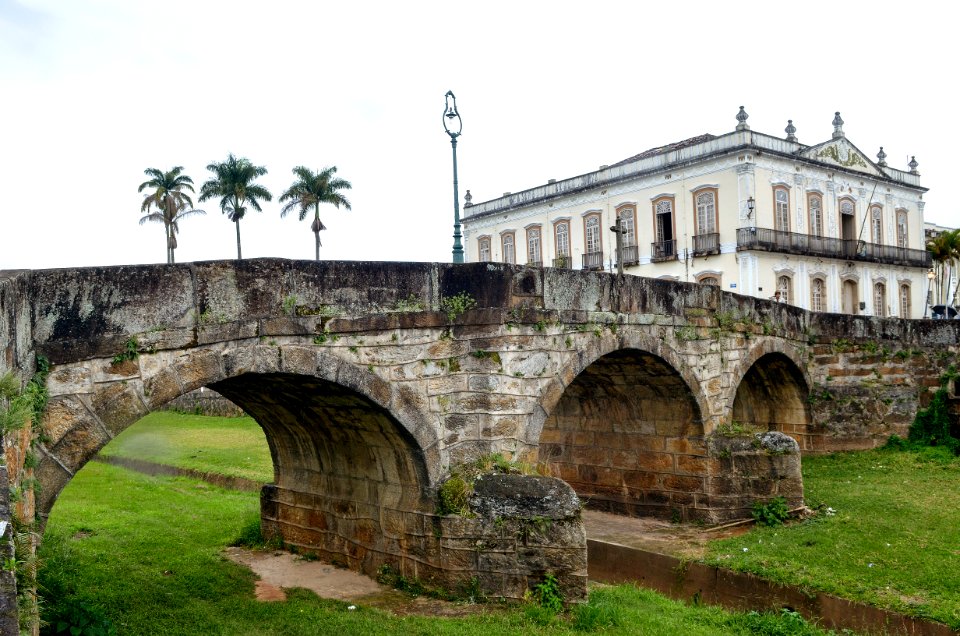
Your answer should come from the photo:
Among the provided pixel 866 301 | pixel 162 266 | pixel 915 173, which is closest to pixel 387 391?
pixel 162 266

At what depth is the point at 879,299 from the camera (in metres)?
34.8

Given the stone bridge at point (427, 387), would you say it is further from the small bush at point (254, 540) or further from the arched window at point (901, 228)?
the arched window at point (901, 228)

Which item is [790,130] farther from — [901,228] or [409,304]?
[409,304]

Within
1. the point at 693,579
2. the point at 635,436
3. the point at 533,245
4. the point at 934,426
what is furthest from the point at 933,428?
the point at 533,245

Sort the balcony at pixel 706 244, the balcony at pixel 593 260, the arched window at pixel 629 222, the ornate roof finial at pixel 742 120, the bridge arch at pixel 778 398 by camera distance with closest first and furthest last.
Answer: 1. the bridge arch at pixel 778 398
2. the ornate roof finial at pixel 742 120
3. the balcony at pixel 706 244
4. the arched window at pixel 629 222
5. the balcony at pixel 593 260

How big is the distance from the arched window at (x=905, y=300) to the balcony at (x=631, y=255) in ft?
38.6

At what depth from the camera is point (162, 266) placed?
6953 mm

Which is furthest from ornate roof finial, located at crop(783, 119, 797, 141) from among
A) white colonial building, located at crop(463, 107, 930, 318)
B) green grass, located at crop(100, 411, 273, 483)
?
green grass, located at crop(100, 411, 273, 483)

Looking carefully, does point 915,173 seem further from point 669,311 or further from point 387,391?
point 387,391

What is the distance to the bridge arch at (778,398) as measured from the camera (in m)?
15.9

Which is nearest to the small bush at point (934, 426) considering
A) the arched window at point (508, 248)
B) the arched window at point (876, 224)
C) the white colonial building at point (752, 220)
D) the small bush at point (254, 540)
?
the small bush at point (254, 540)

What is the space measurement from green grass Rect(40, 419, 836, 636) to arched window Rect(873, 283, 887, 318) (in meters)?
29.1

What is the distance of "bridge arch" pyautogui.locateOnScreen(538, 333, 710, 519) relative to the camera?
1197cm

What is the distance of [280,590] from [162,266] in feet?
12.9
